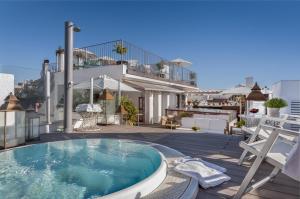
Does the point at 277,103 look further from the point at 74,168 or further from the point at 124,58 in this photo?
the point at 124,58

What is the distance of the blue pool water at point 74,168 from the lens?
4684 mm

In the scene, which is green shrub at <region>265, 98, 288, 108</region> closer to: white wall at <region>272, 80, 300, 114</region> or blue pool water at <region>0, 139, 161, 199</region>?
blue pool water at <region>0, 139, 161, 199</region>

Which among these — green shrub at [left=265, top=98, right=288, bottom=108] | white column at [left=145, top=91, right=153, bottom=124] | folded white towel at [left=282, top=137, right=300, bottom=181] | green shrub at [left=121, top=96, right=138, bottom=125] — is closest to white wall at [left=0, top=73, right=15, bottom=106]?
green shrub at [left=121, top=96, right=138, bottom=125]

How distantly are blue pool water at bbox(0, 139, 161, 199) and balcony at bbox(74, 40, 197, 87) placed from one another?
9764 millimetres

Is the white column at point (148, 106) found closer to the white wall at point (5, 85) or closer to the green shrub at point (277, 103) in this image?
the white wall at point (5, 85)

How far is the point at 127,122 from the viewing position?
46.6 feet

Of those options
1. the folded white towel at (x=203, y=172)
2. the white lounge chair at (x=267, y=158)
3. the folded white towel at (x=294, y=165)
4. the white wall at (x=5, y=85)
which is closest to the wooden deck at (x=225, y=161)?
the folded white towel at (x=203, y=172)

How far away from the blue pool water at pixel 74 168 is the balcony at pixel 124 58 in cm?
976

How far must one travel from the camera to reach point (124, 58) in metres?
16.6

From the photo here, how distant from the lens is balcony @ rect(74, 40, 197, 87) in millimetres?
16703

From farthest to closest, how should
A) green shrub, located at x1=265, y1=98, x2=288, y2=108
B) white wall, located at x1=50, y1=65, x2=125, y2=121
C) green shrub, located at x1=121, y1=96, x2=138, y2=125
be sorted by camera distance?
white wall, located at x1=50, y1=65, x2=125, y2=121 → green shrub, located at x1=121, y1=96, x2=138, y2=125 → green shrub, located at x1=265, y1=98, x2=288, y2=108

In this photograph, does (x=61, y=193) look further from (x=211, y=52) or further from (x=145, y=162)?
(x=211, y=52)

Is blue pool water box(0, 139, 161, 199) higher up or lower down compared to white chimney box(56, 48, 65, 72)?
lower down

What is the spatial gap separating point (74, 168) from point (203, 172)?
4.01 metres
